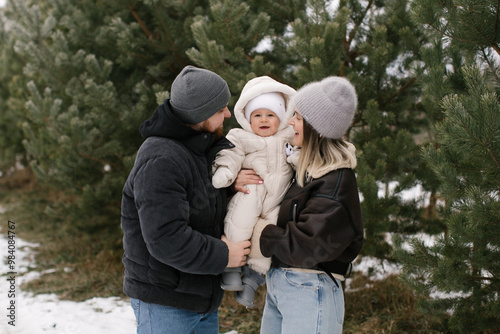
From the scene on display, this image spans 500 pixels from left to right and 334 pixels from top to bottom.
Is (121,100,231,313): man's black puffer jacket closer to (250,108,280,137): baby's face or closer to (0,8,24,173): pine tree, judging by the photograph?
(250,108,280,137): baby's face

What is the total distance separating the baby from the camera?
2.00m

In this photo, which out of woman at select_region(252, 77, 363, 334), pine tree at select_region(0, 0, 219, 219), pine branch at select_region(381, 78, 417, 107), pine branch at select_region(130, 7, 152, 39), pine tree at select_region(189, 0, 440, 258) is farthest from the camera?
pine branch at select_region(130, 7, 152, 39)

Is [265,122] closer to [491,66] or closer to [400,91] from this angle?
[491,66]

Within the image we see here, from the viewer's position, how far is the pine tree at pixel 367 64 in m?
3.46

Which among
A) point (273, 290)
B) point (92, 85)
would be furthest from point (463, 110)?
point (92, 85)

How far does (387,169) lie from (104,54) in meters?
4.11

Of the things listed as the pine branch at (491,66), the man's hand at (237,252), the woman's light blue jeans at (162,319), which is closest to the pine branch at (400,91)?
the pine branch at (491,66)

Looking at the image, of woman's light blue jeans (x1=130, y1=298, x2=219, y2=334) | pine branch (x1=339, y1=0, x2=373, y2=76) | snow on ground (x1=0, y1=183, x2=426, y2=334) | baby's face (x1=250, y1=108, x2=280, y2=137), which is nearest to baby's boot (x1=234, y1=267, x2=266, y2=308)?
woman's light blue jeans (x1=130, y1=298, x2=219, y2=334)

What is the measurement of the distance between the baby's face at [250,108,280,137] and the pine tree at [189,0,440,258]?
1.23 meters

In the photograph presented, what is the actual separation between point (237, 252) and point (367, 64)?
262 centimetres

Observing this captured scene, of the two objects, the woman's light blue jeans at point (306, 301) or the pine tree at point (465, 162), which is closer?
the woman's light blue jeans at point (306, 301)

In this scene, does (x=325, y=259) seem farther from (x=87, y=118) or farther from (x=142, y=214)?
(x=87, y=118)

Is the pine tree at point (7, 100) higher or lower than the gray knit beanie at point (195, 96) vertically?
lower

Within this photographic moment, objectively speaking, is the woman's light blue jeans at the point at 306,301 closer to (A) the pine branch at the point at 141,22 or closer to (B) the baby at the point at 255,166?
(B) the baby at the point at 255,166
